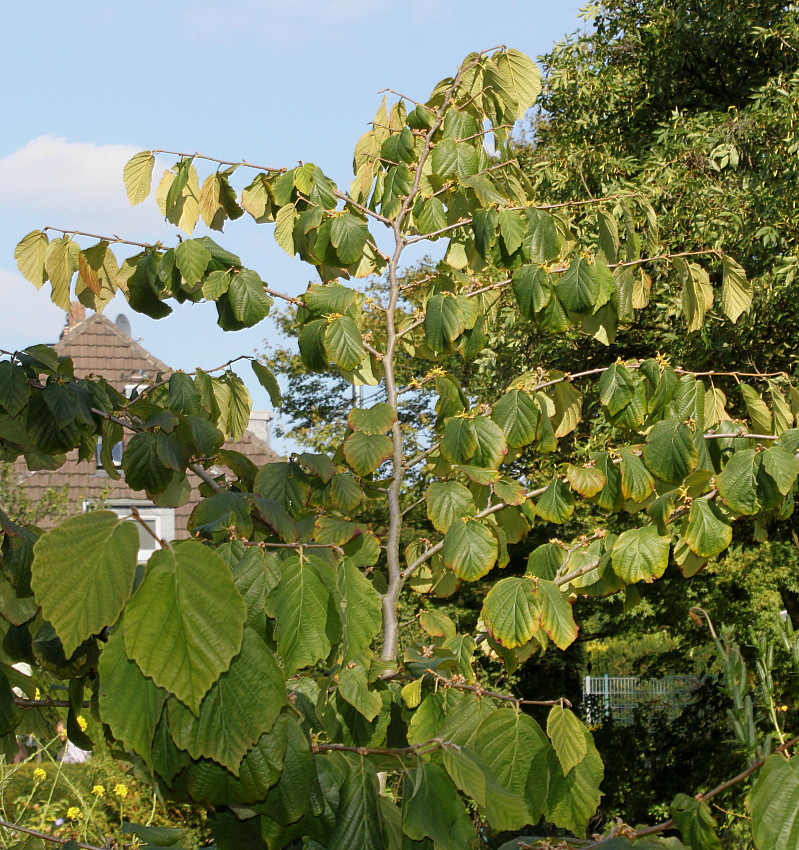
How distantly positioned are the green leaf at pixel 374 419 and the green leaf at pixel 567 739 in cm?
108

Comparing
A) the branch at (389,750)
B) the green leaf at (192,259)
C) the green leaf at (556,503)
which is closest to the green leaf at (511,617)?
the green leaf at (556,503)

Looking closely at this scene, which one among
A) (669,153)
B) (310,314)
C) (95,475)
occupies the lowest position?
(95,475)

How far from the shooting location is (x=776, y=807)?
113 centimetres

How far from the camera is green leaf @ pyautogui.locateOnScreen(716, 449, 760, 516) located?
6.89ft

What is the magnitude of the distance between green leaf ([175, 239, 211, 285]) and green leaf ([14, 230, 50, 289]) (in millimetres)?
460

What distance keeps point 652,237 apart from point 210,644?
7.47 ft

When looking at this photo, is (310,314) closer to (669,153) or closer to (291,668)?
(291,668)

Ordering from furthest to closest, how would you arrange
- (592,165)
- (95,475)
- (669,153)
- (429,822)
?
(95,475) < (592,165) < (669,153) < (429,822)

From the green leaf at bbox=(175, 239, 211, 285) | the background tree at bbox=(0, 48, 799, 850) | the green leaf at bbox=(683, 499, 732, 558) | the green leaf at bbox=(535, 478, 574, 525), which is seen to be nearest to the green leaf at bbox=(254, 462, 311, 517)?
the background tree at bbox=(0, 48, 799, 850)

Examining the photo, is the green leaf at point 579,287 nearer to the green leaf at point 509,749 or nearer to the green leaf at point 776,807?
the green leaf at point 509,749

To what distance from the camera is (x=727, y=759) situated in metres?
7.66

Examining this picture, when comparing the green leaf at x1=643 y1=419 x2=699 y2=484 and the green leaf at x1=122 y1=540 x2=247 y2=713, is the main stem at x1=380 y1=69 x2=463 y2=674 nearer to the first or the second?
the green leaf at x1=643 y1=419 x2=699 y2=484

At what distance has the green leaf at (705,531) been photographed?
2.19 meters

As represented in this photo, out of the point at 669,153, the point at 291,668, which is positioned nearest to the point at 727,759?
the point at 669,153
